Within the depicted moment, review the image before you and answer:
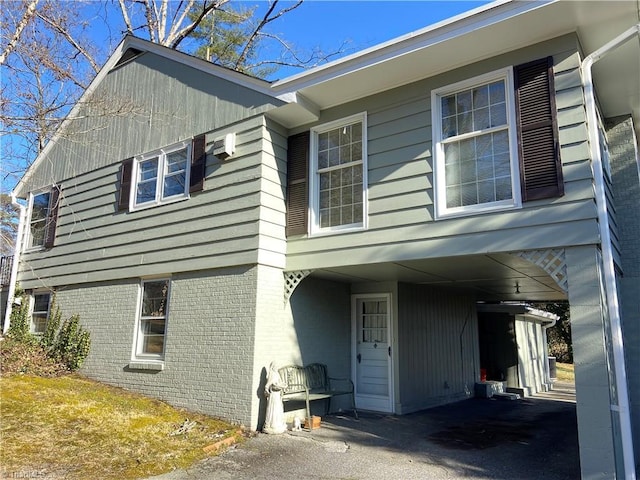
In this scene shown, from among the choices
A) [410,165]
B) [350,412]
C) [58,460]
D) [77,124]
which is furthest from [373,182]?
[77,124]

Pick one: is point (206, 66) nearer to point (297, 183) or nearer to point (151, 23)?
point (297, 183)

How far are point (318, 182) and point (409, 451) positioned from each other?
173 inches

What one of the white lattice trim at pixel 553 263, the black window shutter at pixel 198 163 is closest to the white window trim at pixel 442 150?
the white lattice trim at pixel 553 263

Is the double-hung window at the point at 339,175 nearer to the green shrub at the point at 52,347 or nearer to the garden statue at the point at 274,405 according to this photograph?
the garden statue at the point at 274,405

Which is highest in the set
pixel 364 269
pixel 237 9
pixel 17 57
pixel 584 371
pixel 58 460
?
pixel 237 9

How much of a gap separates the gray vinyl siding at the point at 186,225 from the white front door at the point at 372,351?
2552 millimetres

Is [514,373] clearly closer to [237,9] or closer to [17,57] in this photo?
[17,57]

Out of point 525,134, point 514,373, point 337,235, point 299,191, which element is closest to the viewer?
point 525,134

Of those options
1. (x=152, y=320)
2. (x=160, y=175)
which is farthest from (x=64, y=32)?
(x=152, y=320)

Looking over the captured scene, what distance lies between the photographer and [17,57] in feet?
31.2

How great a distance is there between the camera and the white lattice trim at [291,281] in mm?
8325

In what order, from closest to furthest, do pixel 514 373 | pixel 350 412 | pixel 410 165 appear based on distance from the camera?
pixel 410 165 → pixel 350 412 → pixel 514 373

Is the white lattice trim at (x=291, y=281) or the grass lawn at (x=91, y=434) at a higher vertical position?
the white lattice trim at (x=291, y=281)

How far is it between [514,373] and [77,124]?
13.9 meters
